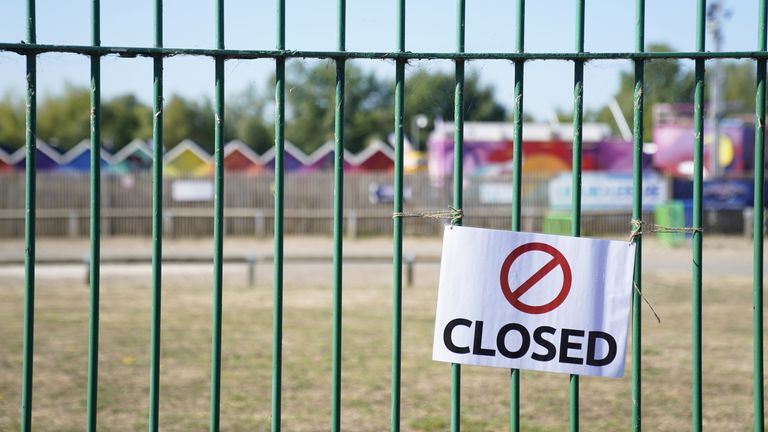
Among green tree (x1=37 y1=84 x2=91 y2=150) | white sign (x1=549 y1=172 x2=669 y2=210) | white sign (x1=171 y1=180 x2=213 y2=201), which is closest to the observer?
white sign (x1=549 y1=172 x2=669 y2=210)

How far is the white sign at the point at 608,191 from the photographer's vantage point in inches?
1008

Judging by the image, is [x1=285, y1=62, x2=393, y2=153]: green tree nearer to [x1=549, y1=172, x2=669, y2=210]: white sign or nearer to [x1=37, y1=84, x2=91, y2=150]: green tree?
[x1=37, y1=84, x2=91, y2=150]: green tree

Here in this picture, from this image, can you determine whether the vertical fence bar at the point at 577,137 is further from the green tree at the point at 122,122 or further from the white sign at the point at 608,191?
the green tree at the point at 122,122

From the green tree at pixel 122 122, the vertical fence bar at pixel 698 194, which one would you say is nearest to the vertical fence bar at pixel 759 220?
the vertical fence bar at pixel 698 194

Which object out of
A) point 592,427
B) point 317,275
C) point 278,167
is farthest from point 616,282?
point 317,275

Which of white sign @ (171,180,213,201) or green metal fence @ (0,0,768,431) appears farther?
white sign @ (171,180,213,201)

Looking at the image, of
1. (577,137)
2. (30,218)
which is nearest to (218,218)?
(30,218)

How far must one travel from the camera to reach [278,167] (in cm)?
328

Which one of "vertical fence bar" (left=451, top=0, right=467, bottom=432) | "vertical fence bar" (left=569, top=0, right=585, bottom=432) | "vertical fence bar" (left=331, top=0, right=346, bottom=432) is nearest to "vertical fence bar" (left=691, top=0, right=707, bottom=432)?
"vertical fence bar" (left=569, top=0, right=585, bottom=432)

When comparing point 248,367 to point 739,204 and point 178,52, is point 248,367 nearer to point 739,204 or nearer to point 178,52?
point 178,52

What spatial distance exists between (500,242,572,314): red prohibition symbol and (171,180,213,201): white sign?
79.7ft

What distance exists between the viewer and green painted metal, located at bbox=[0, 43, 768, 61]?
327 centimetres

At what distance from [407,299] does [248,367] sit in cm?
560

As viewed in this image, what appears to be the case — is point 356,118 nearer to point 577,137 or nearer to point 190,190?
point 190,190
